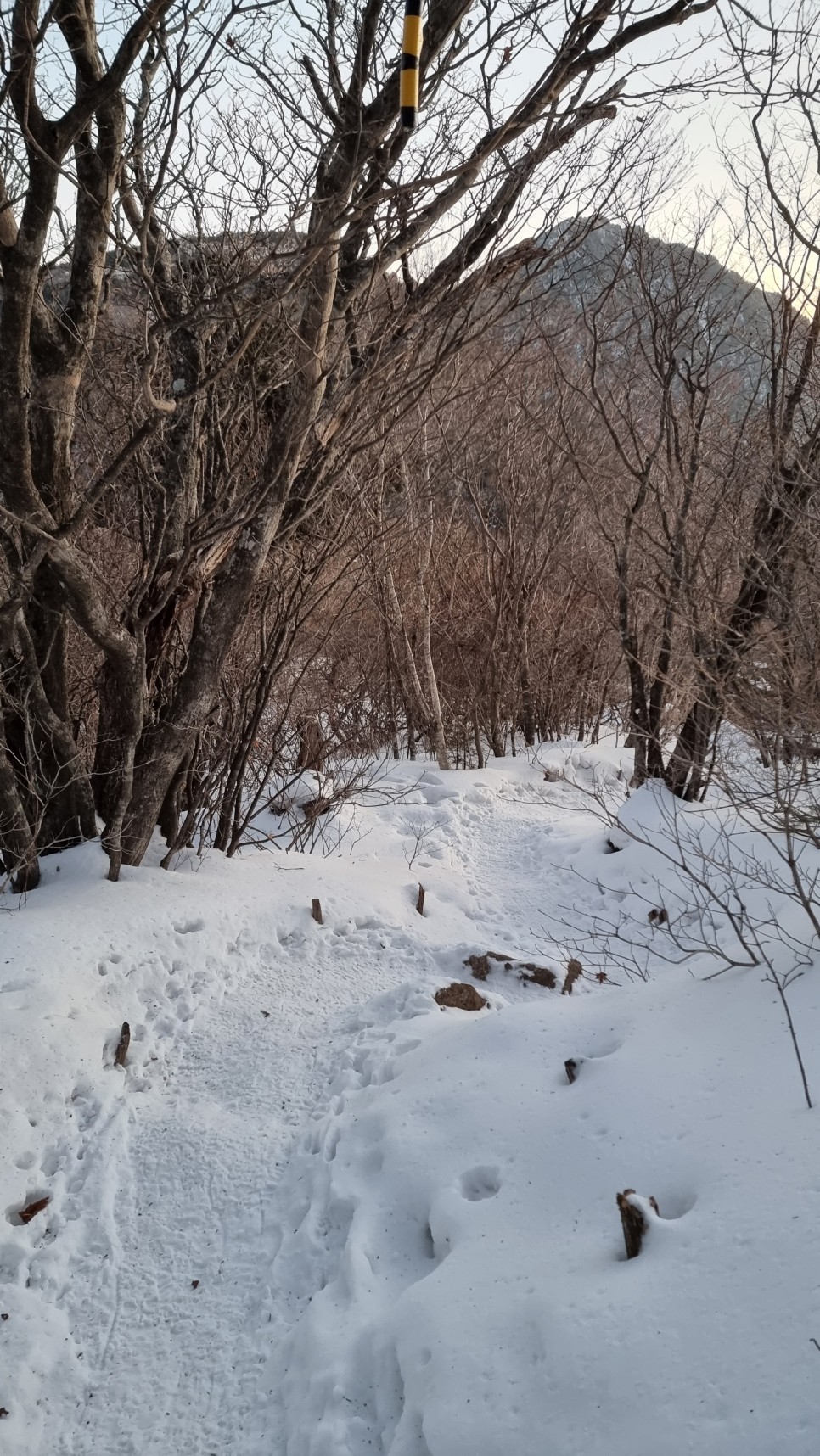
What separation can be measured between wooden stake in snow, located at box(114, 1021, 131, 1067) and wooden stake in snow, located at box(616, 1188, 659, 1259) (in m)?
2.26

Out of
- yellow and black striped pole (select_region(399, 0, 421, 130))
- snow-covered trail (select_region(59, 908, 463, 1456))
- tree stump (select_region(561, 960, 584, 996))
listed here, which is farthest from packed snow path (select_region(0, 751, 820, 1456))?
yellow and black striped pole (select_region(399, 0, 421, 130))

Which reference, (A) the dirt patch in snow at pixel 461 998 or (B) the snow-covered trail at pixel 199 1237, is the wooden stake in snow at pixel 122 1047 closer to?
(B) the snow-covered trail at pixel 199 1237

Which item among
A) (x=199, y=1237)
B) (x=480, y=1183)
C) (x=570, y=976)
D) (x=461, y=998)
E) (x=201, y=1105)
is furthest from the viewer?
(x=570, y=976)

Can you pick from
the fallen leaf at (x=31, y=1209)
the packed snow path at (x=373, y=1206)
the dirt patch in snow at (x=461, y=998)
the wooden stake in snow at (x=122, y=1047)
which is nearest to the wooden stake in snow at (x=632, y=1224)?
the packed snow path at (x=373, y=1206)

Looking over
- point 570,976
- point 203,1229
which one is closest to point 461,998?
point 570,976

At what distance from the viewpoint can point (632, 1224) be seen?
215cm

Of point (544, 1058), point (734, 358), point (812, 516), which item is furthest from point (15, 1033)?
point (734, 358)

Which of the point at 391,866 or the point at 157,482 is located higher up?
the point at 157,482

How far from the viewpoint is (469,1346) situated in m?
2.10

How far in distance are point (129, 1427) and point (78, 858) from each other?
2.87 m

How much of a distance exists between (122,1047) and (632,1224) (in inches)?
90.8

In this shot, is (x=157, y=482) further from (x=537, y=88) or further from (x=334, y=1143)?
(x=334, y=1143)

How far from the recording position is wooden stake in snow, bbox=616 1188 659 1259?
214 centimetres

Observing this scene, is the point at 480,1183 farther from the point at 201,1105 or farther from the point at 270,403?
the point at 270,403
